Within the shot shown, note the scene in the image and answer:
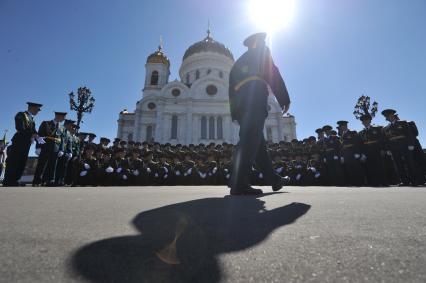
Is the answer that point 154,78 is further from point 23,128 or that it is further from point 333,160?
point 333,160

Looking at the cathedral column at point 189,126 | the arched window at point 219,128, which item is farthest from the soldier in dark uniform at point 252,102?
the arched window at point 219,128

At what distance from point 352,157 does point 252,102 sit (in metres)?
6.11

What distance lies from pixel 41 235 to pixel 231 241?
85cm

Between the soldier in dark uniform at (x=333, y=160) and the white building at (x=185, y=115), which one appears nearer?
the soldier in dark uniform at (x=333, y=160)

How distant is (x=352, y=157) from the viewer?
8.06 m

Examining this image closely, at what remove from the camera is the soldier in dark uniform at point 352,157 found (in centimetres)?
798

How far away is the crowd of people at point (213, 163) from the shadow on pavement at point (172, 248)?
666 centimetres

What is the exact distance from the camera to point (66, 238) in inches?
42.5

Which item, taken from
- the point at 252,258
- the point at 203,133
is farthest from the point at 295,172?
the point at 203,133

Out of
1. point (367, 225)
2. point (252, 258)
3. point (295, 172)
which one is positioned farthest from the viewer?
point (295, 172)

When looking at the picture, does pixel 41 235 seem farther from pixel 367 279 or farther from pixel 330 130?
pixel 330 130

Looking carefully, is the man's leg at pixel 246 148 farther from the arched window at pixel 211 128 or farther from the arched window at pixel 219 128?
the arched window at pixel 211 128

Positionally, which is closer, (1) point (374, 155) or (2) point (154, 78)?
(1) point (374, 155)

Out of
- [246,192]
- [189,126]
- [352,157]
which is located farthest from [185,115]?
[246,192]
